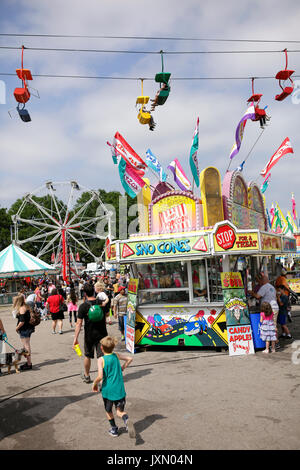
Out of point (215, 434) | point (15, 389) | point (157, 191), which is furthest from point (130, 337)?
point (215, 434)

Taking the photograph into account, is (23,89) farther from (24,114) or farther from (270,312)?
(270,312)

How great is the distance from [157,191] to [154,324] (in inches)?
149

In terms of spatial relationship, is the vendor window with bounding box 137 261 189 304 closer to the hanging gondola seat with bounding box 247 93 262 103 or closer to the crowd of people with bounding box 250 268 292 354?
the crowd of people with bounding box 250 268 292 354

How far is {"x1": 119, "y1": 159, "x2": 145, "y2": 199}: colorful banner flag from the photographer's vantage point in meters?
9.95

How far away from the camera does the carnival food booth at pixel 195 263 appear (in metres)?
8.09

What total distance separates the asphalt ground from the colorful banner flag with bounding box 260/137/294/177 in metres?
5.49

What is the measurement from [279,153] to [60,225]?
29328 millimetres

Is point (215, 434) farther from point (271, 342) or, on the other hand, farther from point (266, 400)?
point (271, 342)

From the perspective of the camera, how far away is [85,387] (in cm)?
627

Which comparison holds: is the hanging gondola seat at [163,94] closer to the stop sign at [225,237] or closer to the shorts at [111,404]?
the stop sign at [225,237]

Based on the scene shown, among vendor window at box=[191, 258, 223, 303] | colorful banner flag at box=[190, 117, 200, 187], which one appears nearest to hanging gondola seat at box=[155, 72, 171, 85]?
Result: colorful banner flag at box=[190, 117, 200, 187]

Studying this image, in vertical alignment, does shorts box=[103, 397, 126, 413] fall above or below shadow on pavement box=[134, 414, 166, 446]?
above
